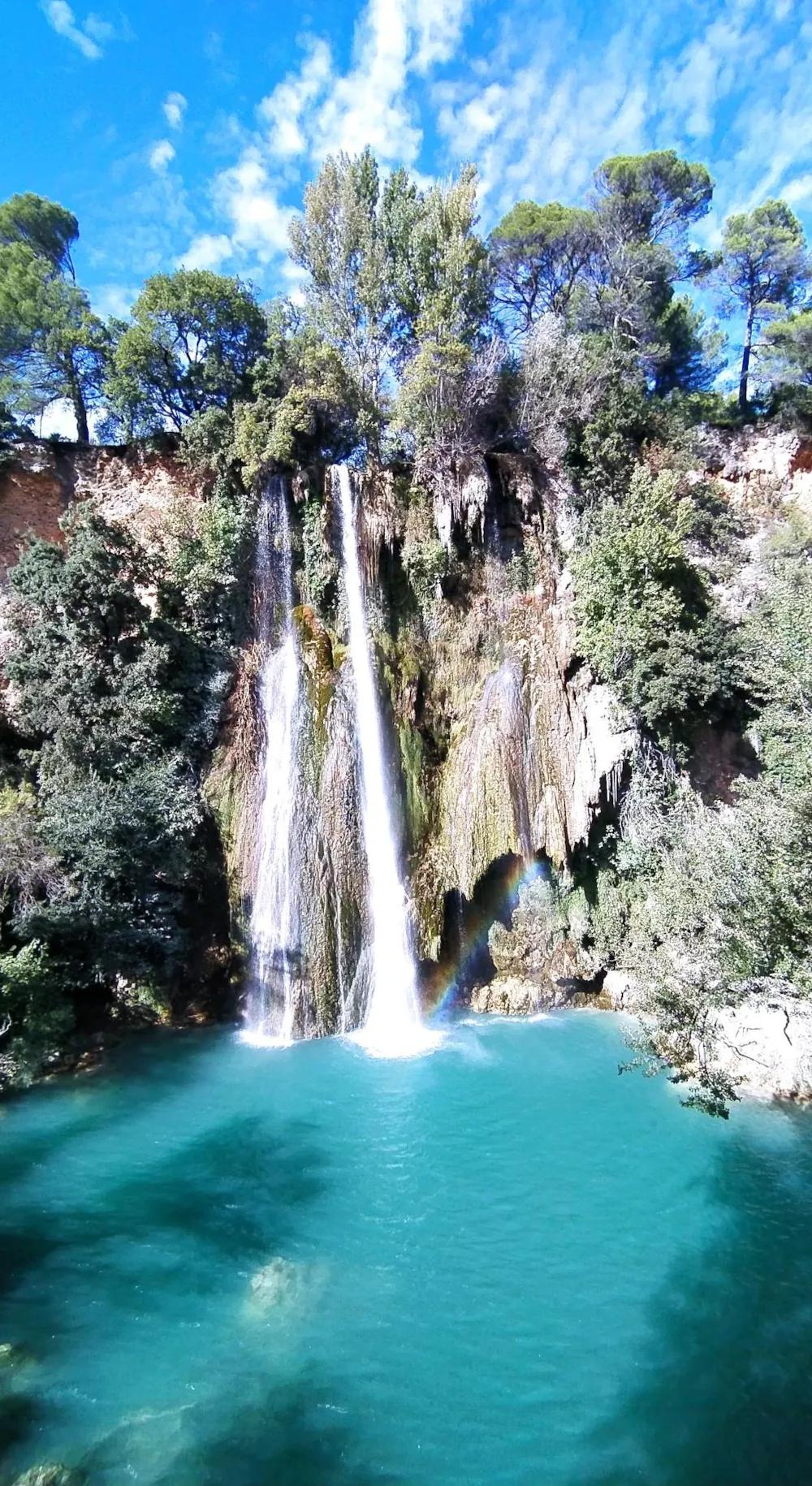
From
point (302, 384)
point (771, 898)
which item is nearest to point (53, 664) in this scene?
point (302, 384)

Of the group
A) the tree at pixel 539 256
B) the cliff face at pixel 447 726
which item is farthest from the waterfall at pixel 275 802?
the tree at pixel 539 256

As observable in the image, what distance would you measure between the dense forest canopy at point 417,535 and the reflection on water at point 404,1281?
6.38ft

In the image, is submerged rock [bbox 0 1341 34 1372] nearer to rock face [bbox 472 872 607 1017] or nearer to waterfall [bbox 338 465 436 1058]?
waterfall [bbox 338 465 436 1058]

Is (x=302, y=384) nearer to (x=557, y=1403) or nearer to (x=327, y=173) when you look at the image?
(x=327, y=173)

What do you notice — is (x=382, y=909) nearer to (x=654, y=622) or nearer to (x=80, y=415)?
(x=654, y=622)

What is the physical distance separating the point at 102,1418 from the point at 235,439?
20.3 m

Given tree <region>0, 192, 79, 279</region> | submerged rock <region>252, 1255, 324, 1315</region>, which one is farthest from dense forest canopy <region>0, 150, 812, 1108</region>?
submerged rock <region>252, 1255, 324, 1315</region>

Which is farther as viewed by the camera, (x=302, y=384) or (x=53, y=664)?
(x=302, y=384)

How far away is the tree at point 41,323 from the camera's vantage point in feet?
65.2

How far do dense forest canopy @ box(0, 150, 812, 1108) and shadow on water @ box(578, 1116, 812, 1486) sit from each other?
1.91 meters

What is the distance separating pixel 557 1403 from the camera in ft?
23.4

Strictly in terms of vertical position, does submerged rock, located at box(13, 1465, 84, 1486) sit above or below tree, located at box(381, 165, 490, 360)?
below

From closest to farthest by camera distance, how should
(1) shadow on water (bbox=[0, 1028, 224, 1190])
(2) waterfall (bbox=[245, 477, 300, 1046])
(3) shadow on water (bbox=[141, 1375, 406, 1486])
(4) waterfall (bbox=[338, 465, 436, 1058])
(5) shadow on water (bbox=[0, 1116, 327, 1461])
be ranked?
(3) shadow on water (bbox=[141, 1375, 406, 1486]) < (5) shadow on water (bbox=[0, 1116, 327, 1461]) < (1) shadow on water (bbox=[0, 1028, 224, 1190]) < (4) waterfall (bbox=[338, 465, 436, 1058]) < (2) waterfall (bbox=[245, 477, 300, 1046])

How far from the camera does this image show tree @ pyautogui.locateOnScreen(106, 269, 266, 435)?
2042 centimetres
